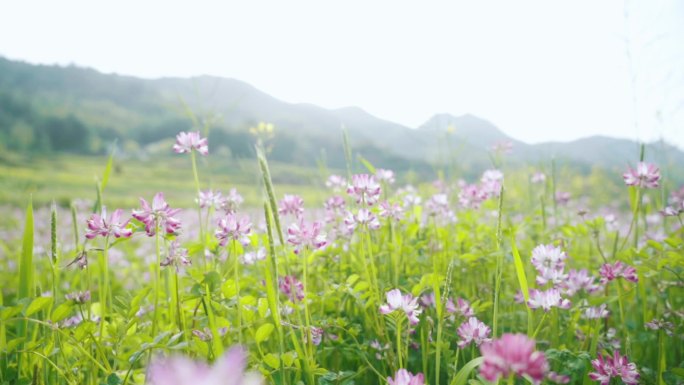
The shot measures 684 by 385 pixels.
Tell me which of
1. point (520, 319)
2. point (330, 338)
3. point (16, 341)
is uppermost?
Result: point (16, 341)

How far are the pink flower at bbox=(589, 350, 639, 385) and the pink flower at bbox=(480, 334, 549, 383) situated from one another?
40.5 inches

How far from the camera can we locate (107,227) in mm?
1429

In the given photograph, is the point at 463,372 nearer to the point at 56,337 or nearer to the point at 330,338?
the point at 330,338

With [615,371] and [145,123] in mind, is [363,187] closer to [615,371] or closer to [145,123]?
[615,371]

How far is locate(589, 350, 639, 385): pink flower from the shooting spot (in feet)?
4.90

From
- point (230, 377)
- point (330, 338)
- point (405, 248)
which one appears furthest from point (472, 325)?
point (230, 377)

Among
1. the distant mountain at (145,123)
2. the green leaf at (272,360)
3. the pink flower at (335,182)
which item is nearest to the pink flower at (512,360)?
the green leaf at (272,360)

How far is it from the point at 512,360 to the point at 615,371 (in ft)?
3.64

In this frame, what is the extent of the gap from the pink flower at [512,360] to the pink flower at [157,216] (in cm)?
108

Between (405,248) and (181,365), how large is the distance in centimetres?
197

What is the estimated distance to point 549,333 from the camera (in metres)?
2.26

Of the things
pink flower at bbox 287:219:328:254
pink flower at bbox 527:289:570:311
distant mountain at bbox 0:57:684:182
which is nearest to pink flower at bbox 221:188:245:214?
pink flower at bbox 287:219:328:254

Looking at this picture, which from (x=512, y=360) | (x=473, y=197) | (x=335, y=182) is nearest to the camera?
(x=512, y=360)

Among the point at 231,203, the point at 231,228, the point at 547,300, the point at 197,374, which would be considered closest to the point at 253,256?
the point at 231,203
